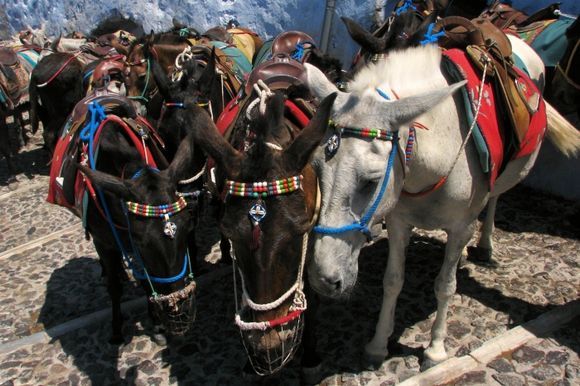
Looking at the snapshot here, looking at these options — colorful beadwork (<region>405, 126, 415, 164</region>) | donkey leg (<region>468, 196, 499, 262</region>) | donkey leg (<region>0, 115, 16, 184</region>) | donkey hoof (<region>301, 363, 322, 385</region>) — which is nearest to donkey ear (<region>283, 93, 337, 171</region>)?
colorful beadwork (<region>405, 126, 415, 164</region>)

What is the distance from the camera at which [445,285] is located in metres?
3.05

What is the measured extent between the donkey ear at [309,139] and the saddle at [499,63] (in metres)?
1.41

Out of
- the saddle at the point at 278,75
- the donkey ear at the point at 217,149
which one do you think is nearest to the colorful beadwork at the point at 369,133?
the donkey ear at the point at 217,149

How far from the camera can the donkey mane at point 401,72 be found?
224 cm

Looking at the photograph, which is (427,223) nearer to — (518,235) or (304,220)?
(304,220)

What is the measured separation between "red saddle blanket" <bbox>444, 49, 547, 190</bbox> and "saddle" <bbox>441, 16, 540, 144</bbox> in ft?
0.15

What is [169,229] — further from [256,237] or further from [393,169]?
[393,169]

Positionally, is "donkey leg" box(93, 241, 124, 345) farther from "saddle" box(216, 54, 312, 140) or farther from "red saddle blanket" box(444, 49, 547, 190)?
"red saddle blanket" box(444, 49, 547, 190)

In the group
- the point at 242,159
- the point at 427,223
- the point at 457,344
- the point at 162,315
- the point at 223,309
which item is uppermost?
the point at 242,159

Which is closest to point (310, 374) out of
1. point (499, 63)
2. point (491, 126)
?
point (491, 126)

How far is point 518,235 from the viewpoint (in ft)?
16.4

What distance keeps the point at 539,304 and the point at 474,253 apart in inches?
35.3

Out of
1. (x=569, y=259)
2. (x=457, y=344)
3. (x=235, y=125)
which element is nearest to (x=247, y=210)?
(x=235, y=125)

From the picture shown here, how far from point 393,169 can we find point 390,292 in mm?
1452
